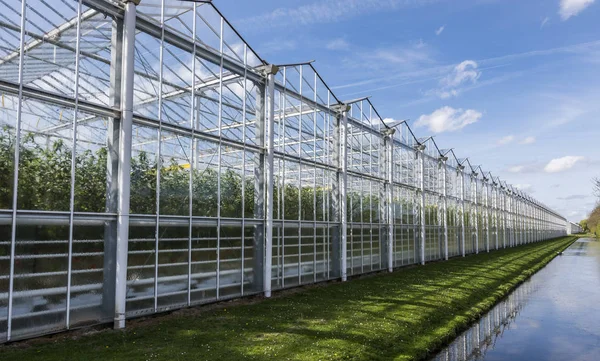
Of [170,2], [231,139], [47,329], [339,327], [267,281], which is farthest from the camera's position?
[267,281]

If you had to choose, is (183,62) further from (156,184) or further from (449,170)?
(449,170)

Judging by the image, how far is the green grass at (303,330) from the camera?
32.4 feet

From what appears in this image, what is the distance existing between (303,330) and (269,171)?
731cm

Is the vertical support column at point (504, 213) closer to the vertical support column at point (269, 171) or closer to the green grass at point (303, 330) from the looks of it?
the green grass at point (303, 330)

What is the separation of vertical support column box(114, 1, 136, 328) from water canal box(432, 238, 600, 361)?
27.0 feet

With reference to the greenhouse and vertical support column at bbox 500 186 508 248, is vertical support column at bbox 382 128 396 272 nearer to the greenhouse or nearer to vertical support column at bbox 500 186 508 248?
the greenhouse

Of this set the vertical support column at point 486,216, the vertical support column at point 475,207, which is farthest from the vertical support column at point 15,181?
the vertical support column at point 486,216

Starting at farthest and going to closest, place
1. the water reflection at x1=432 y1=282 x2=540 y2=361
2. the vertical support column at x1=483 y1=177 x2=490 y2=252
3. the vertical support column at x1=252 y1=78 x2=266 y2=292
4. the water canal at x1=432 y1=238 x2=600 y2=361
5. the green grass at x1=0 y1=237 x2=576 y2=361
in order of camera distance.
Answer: the vertical support column at x1=483 y1=177 x2=490 y2=252
the vertical support column at x1=252 y1=78 x2=266 y2=292
the water canal at x1=432 y1=238 x2=600 y2=361
the water reflection at x1=432 y1=282 x2=540 y2=361
the green grass at x1=0 y1=237 x2=576 y2=361

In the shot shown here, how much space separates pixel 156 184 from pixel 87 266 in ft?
10.1

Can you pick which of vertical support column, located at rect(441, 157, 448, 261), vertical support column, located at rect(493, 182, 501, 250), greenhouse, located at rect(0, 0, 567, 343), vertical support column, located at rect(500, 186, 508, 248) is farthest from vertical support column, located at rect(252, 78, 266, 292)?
vertical support column, located at rect(500, 186, 508, 248)

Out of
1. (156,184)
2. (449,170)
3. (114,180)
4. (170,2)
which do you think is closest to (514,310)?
(156,184)

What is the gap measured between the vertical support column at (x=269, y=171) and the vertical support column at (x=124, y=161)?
20.6 ft

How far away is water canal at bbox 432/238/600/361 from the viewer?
37.7ft

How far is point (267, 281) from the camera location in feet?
57.2
